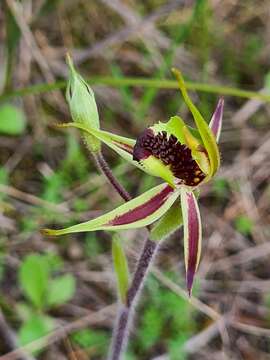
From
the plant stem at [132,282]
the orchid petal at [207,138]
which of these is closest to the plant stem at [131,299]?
the plant stem at [132,282]

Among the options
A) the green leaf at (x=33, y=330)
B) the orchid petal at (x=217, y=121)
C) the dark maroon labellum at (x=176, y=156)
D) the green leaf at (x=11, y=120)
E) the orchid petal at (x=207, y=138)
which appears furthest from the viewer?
the green leaf at (x=11, y=120)

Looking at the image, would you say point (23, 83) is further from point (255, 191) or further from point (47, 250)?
point (255, 191)

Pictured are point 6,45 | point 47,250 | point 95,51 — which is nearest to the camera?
point 47,250

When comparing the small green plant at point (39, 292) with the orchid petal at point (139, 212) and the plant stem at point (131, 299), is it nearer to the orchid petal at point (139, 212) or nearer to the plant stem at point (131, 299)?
the plant stem at point (131, 299)

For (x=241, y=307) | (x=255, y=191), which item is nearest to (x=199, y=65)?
(x=255, y=191)

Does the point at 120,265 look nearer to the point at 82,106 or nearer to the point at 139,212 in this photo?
the point at 139,212

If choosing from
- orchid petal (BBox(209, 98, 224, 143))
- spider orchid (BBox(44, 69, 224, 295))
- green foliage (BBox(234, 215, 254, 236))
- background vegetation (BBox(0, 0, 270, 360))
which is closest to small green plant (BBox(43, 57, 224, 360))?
spider orchid (BBox(44, 69, 224, 295))
